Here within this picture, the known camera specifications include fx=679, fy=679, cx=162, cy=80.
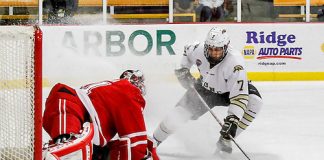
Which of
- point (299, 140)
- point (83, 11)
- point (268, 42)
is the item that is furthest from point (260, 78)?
point (299, 140)

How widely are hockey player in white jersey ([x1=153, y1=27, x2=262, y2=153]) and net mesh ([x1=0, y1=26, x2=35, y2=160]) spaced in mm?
2098

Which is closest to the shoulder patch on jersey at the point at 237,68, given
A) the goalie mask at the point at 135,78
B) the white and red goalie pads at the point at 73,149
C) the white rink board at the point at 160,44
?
the goalie mask at the point at 135,78

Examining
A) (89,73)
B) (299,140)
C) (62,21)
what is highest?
(62,21)

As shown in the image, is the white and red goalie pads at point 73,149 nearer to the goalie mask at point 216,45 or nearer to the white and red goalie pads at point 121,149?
the white and red goalie pads at point 121,149

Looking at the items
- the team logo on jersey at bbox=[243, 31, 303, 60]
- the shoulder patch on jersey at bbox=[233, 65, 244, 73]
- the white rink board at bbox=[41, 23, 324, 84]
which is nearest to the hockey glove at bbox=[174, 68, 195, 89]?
the shoulder patch on jersey at bbox=[233, 65, 244, 73]

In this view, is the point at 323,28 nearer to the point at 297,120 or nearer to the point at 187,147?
the point at 297,120

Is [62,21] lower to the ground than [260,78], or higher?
higher

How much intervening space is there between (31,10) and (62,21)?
0.38m

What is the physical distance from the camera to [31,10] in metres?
7.36

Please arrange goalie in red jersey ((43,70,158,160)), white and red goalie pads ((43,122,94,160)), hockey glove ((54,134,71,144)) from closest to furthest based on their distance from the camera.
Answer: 1. white and red goalie pads ((43,122,94,160))
2. hockey glove ((54,134,71,144))
3. goalie in red jersey ((43,70,158,160))

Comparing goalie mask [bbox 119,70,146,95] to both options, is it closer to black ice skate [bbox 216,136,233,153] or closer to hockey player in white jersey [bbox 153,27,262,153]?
hockey player in white jersey [bbox 153,27,262,153]

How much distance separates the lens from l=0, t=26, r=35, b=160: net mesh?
2266mm

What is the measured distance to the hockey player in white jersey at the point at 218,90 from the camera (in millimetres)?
4340

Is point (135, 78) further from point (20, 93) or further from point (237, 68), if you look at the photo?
point (237, 68)
